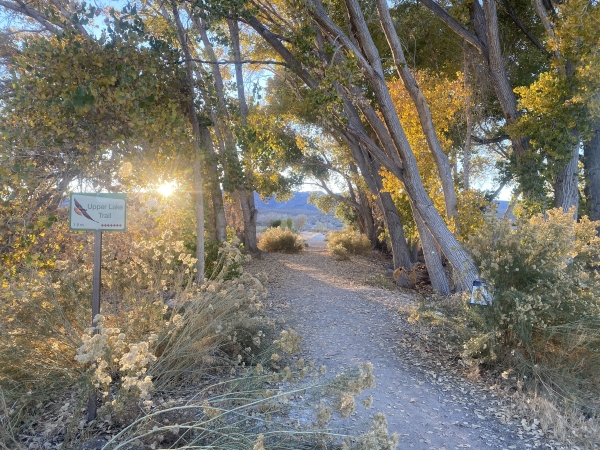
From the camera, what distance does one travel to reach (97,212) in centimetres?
338

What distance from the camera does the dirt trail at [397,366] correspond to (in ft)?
11.7

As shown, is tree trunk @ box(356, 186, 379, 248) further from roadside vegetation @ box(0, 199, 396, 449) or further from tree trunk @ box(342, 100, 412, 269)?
roadside vegetation @ box(0, 199, 396, 449)

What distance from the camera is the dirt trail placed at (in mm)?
3553

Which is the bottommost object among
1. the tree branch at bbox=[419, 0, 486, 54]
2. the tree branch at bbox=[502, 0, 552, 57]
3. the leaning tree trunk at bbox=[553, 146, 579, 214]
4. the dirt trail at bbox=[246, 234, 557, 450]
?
the dirt trail at bbox=[246, 234, 557, 450]

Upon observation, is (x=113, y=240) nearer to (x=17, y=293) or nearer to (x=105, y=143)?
(x=105, y=143)

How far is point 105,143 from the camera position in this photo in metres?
4.87

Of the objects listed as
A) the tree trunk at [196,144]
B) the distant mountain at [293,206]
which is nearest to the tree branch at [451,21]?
the tree trunk at [196,144]

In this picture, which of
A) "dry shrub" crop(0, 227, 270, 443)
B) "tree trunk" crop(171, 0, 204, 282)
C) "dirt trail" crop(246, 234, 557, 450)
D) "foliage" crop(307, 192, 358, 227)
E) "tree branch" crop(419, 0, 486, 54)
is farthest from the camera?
"foliage" crop(307, 192, 358, 227)

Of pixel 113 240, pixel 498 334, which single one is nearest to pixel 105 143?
pixel 113 240

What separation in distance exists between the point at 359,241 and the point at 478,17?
8938 mm

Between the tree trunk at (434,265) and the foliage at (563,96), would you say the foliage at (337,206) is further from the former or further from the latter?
the foliage at (563,96)

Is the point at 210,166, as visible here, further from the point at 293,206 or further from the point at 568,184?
the point at 293,206

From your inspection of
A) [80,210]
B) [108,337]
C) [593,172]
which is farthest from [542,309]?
[593,172]

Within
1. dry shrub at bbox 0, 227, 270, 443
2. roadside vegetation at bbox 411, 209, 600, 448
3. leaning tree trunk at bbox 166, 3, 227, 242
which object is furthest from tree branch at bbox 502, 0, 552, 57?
dry shrub at bbox 0, 227, 270, 443
